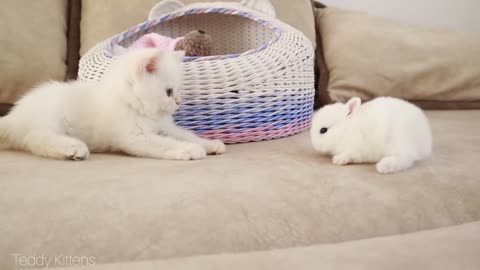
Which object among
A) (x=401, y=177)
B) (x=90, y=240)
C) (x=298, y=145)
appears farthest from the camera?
(x=298, y=145)

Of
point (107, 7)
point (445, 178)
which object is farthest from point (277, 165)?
point (107, 7)

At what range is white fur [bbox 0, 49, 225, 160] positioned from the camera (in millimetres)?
1075

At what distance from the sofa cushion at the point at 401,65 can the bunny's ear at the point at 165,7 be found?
629mm

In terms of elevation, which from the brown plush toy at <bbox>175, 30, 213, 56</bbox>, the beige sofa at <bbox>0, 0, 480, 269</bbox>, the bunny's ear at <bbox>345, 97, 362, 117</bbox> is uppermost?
the bunny's ear at <bbox>345, 97, 362, 117</bbox>

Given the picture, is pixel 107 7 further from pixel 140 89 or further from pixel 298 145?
pixel 298 145

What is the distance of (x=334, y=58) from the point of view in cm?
181

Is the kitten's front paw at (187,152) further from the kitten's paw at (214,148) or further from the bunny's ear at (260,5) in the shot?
the bunny's ear at (260,5)

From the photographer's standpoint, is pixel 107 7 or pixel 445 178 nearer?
pixel 445 178

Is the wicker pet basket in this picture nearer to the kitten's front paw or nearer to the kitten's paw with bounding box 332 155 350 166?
the kitten's front paw

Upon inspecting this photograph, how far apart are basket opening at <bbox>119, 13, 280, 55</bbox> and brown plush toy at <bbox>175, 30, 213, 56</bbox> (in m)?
0.25

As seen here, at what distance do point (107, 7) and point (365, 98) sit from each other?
1.01 m

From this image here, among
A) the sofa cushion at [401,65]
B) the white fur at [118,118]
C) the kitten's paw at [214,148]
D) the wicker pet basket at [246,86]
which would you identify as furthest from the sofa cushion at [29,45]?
the sofa cushion at [401,65]

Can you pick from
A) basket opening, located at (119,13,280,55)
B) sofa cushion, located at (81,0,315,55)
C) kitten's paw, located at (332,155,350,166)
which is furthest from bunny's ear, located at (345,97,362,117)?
sofa cushion, located at (81,0,315,55)

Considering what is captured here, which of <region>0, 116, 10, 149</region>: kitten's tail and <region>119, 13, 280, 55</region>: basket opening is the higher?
<region>119, 13, 280, 55</region>: basket opening
